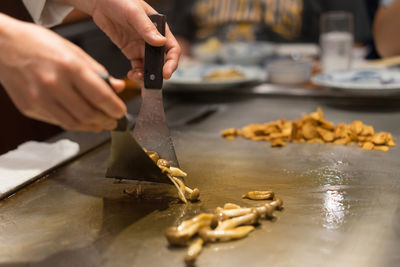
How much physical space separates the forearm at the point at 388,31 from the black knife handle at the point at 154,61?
1.70 meters

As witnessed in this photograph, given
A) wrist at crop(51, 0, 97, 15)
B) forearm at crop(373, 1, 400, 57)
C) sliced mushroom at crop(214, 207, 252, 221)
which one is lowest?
sliced mushroom at crop(214, 207, 252, 221)

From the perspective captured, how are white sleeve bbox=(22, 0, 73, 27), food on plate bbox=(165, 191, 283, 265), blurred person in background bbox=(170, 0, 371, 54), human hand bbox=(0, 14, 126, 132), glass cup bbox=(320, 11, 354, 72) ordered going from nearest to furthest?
human hand bbox=(0, 14, 126, 132), food on plate bbox=(165, 191, 283, 265), white sleeve bbox=(22, 0, 73, 27), glass cup bbox=(320, 11, 354, 72), blurred person in background bbox=(170, 0, 371, 54)

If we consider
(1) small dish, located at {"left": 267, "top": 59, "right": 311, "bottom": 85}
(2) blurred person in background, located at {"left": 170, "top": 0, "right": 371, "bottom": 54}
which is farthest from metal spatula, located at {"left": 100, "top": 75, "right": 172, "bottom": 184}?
(2) blurred person in background, located at {"left": 170, "top": 0, "right": 371, "bottom": 54}

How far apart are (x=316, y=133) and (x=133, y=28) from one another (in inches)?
26.4

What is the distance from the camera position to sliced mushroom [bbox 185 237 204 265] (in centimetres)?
84

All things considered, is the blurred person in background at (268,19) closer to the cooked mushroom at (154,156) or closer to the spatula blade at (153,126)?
the spatula blade at (153,126)

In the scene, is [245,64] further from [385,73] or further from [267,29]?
[267,29]

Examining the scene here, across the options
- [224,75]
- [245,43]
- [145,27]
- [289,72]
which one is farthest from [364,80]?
[145,27]

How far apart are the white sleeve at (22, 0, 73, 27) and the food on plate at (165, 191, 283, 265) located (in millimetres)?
1001

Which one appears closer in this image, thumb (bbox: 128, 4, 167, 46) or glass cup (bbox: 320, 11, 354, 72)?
thumb (bbox: 128, 4, 167, 46)

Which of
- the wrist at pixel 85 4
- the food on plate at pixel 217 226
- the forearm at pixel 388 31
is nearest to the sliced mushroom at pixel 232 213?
the food on plate at pixel 217 226

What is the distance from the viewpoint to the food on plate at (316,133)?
1.48m

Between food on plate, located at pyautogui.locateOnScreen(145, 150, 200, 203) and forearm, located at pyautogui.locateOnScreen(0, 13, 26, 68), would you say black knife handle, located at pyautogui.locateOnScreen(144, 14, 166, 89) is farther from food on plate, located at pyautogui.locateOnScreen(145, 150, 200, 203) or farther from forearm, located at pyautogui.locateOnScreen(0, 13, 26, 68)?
forearm, located at pyautogui.locateOnScreen(0, 13, 26, 68)

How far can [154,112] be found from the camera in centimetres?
134
